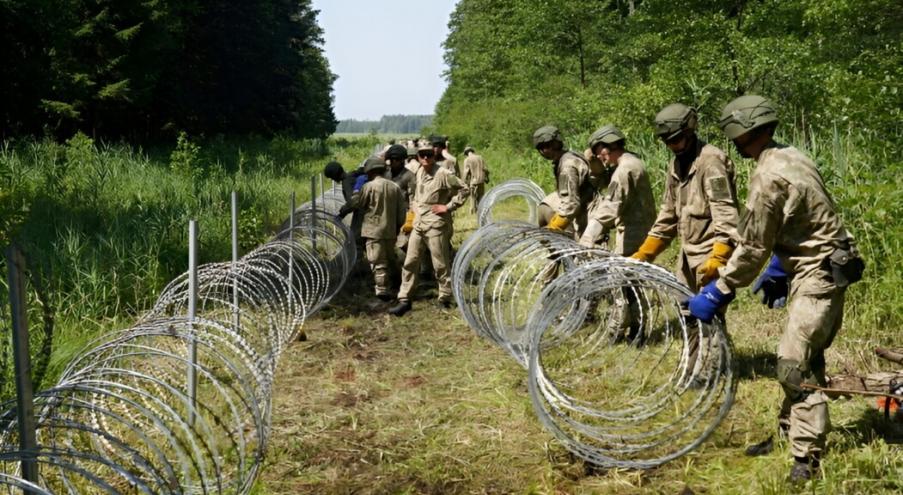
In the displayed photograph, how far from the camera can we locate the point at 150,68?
1077 inches

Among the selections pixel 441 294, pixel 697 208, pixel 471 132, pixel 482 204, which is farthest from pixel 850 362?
pixel 471 132

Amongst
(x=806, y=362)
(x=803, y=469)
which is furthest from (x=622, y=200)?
(x=803, y=469)

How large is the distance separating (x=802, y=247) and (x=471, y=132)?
1240 inches

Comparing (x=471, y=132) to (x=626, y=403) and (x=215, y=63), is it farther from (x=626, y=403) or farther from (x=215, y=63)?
(x=626, y=403)

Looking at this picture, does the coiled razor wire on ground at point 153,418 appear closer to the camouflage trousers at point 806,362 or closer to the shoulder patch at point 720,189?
the camouflage trousers at point 806,362

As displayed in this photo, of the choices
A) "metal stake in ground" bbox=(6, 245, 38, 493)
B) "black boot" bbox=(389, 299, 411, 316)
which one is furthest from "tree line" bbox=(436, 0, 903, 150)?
"metal stake in ground" bbox=(6, 245, 38, 493)

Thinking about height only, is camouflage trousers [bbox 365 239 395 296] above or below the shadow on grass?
above

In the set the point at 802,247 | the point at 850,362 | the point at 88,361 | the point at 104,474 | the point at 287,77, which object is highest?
the point at 287,77

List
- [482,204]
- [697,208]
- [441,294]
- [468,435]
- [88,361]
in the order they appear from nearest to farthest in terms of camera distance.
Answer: [88,361] → [468,435] → [697,208] → [441,294] → [482,204]

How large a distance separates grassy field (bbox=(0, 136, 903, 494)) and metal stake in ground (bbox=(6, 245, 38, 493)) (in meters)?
0.39

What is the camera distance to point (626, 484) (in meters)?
4.25

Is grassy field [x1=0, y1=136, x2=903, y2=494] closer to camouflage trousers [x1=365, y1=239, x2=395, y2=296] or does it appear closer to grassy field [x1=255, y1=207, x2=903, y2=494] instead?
grassy field [x1=255, y1=207, x2=903, y2=494]

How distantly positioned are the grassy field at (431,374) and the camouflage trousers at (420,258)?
0.33 metres

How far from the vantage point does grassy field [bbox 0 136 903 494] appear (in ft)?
14.3
